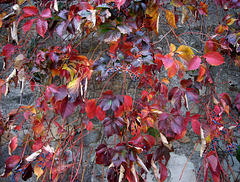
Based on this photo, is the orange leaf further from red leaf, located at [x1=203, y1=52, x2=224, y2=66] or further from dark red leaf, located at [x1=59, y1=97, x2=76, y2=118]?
dark red leaf, located at [x1=59, y1=97, x2=76, y2=118]

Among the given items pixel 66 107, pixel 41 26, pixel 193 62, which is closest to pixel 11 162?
pixel 66 107

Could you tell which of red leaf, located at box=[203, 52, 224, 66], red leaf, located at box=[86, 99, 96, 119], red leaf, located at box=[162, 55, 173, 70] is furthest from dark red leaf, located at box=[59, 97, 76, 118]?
red leaf, located at box=[203, 52, 224, 66]

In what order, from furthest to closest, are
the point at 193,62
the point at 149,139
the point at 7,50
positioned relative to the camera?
the point at 7,50, the point at 149,139, the point at 193,62

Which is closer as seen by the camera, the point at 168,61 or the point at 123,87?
the point at 168,61

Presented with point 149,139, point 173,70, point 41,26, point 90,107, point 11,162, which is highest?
point 41,26

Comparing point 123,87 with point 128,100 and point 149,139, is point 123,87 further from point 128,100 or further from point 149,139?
point 149,139

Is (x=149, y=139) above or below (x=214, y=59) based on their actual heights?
below

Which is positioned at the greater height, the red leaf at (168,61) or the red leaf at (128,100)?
the red leaf at (168,61)

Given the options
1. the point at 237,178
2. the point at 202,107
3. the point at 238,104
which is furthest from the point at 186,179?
the point at 238,104

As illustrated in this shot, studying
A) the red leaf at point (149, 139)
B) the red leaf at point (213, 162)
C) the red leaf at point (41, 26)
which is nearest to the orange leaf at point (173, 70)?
the red leaf at point (149, 139)

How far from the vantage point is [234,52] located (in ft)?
4.64

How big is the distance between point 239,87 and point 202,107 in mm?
391

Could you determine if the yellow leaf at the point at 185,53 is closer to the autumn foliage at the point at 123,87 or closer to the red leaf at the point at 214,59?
the autumn foliage at the point at 123,87

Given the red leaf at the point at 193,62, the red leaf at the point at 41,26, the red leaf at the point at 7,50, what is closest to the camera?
the red leaf at the point at 193,62
